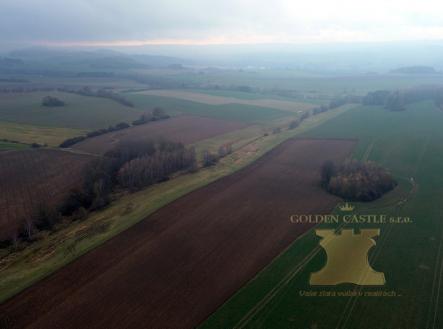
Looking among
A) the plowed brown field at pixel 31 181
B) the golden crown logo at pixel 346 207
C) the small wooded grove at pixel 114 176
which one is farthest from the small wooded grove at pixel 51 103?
the golden crown logo at pixel 346 207

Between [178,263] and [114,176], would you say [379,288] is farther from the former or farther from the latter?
[114,176]

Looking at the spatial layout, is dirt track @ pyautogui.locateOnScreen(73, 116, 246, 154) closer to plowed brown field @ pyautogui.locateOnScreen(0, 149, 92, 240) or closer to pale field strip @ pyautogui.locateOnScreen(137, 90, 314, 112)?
plowed brown field @ pyautogui.locateOnScreen(0, 149, 92, 240)

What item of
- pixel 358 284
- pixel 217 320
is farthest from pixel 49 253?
pixel 358 284

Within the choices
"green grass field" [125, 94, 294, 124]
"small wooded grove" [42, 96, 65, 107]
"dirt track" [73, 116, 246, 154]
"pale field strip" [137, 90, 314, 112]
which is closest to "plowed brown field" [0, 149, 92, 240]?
"dirt track" [73, 116, 246, 154]

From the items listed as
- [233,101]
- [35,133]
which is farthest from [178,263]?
[233,101]

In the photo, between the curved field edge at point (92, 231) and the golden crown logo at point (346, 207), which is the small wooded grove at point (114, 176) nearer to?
the curved field edge at point (92, 231)

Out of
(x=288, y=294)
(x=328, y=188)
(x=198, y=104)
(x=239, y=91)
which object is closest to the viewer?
(x=288, y=294)

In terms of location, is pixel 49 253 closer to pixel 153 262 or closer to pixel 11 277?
pixel 11 277
